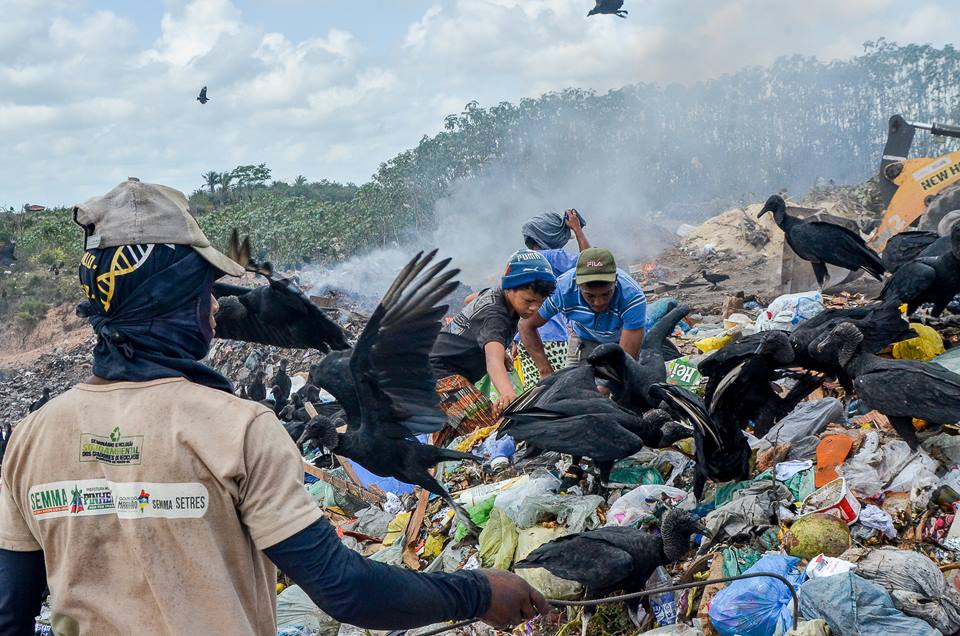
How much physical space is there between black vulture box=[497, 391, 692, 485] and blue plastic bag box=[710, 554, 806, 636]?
0.97 metres

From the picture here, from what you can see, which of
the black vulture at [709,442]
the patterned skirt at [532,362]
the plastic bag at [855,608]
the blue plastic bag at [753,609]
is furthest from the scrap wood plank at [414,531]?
the plastic bag at [855,608]

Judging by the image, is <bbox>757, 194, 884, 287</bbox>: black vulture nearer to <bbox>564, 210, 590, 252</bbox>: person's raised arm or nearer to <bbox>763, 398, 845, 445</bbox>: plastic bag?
<bbox>564, 210, 590, 252</bbox>: person's raised arm

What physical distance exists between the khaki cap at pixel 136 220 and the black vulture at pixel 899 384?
3395 mm

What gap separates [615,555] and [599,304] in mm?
2103

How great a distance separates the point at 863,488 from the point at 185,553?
3.50 m

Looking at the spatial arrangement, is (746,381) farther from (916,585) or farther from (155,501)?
(155,501)

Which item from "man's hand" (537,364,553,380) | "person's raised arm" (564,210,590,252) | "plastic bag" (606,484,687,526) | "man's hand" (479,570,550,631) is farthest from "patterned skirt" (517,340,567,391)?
"man's hand" (479,570,550,631)

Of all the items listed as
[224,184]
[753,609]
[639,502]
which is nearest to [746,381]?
[639,502]

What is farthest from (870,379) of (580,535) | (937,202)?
(937,202)

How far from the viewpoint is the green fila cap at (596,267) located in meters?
5.10

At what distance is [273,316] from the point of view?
426cm

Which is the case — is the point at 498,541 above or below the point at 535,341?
below

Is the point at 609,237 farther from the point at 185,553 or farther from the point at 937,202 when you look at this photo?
the point at 185,553

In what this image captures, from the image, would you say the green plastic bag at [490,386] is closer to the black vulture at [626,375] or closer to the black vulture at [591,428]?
the black vulture at [626,375]
